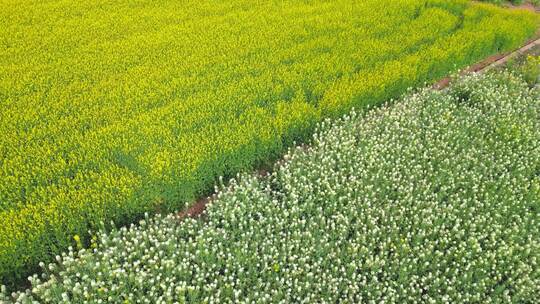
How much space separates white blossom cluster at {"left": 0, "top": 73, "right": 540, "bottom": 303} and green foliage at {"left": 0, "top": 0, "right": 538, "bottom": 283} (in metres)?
0.49

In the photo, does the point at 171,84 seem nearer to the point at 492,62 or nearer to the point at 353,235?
the point at 353,235

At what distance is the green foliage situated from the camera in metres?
5.83

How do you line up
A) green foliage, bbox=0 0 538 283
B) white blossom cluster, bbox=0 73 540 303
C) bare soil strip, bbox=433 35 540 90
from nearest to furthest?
1. white blossom cluster, bbox=0 73 540 303
2. green foliage, bbox=0 0 538 283
3. bare soil strip, bbox=433 35 540 90

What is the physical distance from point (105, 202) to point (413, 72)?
21.3ft

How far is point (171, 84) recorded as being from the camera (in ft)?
26.8

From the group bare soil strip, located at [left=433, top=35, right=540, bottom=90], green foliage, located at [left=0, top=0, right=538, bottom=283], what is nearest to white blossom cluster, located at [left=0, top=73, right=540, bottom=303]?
green foliage, located at [left=0, top=0, right=538, bottom=283]

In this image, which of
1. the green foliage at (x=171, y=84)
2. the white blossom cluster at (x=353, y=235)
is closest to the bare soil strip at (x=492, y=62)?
the green foliage at (x=171, y=84)

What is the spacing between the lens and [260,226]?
5.68m

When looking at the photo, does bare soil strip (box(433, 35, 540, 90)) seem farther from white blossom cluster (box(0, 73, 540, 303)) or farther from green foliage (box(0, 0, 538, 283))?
white blossom cluster (box(0, 73, 540, 303))

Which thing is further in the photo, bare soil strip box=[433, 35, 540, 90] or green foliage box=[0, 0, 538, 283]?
bare soil strip box=[433, 35, 540, 90]

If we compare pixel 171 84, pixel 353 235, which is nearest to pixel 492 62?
pixel 353 235

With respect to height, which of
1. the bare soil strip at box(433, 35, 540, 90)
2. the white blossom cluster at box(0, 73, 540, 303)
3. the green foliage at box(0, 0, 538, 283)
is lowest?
the white blossom cluster at box(0, 73, 540, 303)

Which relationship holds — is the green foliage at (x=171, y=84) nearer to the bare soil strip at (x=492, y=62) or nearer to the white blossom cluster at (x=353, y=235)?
the bare soil strip at (x=492, y=62)

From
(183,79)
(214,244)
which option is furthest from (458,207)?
(183,79)
